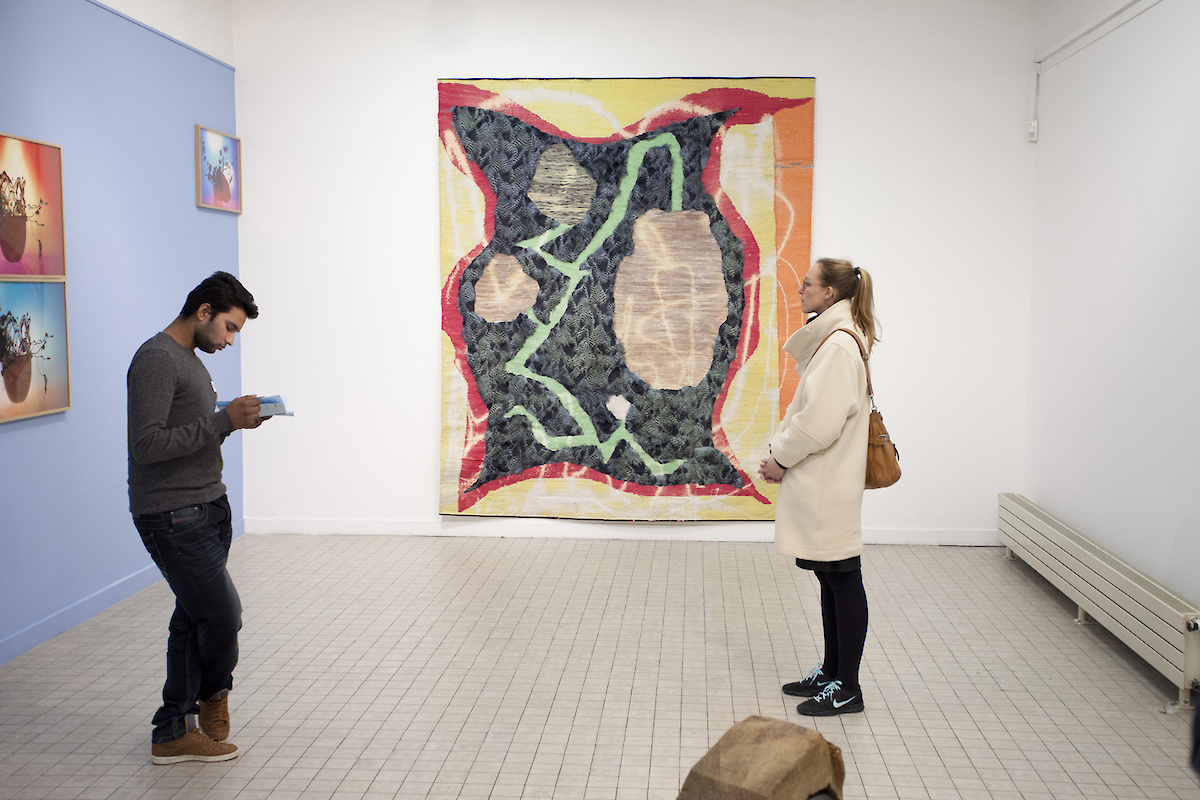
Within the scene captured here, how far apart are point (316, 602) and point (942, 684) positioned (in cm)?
242

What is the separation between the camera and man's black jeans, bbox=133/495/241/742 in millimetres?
2436

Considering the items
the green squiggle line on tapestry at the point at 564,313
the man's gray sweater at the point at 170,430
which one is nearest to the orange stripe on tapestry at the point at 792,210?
the green squiggle line on tapestry at the point at 564,313

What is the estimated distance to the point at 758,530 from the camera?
16.5ft

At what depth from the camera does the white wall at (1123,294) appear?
3193 millimetres

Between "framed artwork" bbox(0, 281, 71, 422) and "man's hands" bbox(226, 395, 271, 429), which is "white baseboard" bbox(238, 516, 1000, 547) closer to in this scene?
"framed artwork" bbox(0, 281, 71, 422)

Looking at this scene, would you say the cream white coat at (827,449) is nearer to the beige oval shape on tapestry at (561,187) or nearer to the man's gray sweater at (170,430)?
the man's gray sweater at (170,430)

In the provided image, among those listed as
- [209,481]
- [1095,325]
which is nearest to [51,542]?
[209,481]

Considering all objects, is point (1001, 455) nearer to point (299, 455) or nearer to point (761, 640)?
point (761, 640)

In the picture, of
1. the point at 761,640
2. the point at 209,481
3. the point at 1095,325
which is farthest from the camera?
the point at 1095,325

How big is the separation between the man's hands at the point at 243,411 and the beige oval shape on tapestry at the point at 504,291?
2561 mm

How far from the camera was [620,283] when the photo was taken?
16.2 feet

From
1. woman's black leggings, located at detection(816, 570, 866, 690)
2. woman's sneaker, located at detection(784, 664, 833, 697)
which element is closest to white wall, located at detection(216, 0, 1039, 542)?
woman's sneaker, located at detection(784, 664, 833, 697)

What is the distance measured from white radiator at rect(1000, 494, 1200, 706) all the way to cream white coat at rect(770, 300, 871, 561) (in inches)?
40.3

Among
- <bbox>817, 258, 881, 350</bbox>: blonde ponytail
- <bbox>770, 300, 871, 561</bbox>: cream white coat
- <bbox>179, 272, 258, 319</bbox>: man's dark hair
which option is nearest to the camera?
<bbox>179, 272, 258, 319</bbox>: man's dark hair
